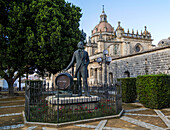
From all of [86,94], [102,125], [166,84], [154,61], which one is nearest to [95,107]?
[86,94]

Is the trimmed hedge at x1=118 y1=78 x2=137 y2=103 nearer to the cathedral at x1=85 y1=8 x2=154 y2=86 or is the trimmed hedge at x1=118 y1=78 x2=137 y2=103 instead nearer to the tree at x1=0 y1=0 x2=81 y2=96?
the tree at x1=0 y1=0 x2=81 y2=96

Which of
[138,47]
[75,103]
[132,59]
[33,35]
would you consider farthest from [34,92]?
[138,47]

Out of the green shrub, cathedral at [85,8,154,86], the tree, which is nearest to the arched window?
cathedral at [85,8,154,86]

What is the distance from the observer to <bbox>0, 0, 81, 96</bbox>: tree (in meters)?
13.6

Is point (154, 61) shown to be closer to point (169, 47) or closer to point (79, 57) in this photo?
point (169, 47)

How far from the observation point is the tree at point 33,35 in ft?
44.6

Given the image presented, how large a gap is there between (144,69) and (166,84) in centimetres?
1021

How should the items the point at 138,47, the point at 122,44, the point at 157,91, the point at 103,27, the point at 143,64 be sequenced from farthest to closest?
1. the point at 103,27
2. the point at 138,47
3. the point at 122,44
4. the point at 143,64
5. the point at 157,91

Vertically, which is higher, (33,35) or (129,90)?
(33,35)

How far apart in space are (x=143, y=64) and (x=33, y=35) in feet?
45.2

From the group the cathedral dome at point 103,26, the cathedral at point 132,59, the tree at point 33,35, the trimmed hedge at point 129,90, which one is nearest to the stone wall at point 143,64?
the cathedral at point 132,59

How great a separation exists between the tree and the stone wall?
Result: 966cm

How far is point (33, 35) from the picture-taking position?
13.4 meters

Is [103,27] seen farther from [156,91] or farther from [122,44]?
[156,91]
